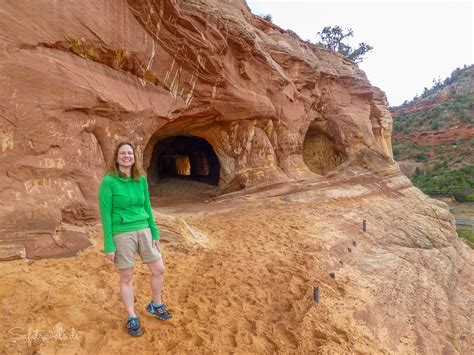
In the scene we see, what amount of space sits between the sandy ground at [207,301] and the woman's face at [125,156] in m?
1.65

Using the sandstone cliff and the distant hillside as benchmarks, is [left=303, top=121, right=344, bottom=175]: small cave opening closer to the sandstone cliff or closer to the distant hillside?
the sandstone cliff

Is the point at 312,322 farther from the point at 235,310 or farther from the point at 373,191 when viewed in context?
the point at 373,191

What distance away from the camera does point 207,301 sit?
421cm

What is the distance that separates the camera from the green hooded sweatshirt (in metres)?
2.85

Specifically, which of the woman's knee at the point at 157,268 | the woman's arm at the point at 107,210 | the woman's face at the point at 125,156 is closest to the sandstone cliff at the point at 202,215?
the woman's knee at the point at 157,268

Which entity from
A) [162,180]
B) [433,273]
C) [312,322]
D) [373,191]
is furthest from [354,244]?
[162,180]

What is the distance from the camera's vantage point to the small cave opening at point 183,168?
45.1 ft

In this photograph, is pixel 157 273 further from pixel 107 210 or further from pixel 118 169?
pixel 118 169

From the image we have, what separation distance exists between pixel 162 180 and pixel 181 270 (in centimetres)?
1054

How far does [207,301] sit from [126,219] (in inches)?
74.0

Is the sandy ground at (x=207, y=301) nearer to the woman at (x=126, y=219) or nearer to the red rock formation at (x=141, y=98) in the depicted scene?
the woman at (x=126, y=219)

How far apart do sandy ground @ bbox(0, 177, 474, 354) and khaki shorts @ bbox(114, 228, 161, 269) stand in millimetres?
793

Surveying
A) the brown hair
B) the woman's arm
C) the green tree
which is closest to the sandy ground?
the woman's arm

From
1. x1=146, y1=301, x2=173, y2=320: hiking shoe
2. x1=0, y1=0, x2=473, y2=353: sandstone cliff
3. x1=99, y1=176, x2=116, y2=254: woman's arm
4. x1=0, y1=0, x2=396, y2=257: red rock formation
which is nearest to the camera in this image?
x1=99, y1=176, x2=116, y2=254: woman's arm
